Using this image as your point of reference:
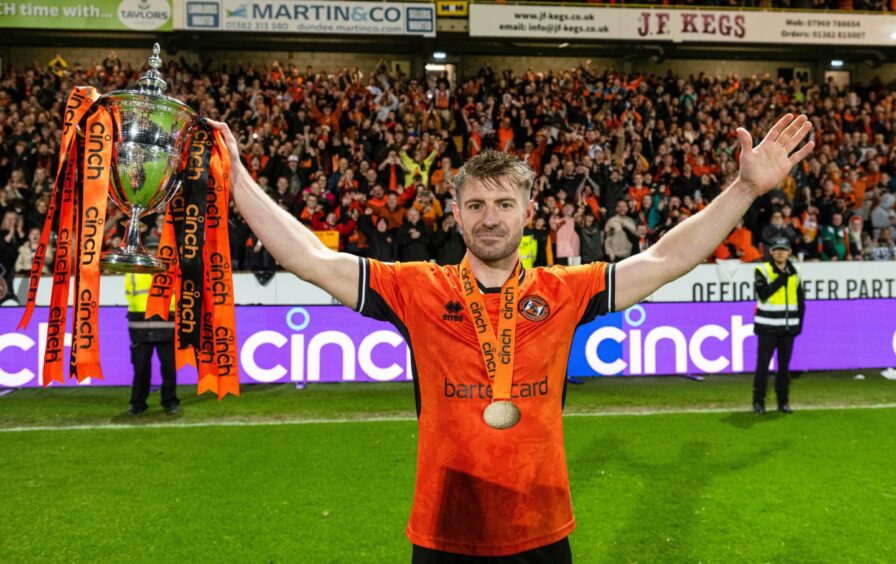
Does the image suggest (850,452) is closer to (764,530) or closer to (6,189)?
(764,530)

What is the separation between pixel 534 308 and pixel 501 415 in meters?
0.40

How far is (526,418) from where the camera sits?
94.1 inches

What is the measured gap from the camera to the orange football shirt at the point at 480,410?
2357 millimetres

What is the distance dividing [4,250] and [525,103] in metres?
12.9

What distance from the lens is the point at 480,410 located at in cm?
239

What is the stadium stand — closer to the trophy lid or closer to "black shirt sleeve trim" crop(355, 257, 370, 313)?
the trophy lid

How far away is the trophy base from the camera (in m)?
2.28

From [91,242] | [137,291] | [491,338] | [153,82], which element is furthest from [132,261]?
[137,291]

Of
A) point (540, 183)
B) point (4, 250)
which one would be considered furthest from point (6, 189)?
point (540, 183)

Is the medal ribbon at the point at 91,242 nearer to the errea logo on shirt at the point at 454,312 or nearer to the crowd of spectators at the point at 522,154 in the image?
the errea logo on shirt at the point at 454,312

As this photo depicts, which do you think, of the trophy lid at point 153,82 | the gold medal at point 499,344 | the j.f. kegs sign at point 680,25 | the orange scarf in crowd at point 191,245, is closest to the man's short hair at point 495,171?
the gold medal at point 499,344

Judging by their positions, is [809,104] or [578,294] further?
[809,104]

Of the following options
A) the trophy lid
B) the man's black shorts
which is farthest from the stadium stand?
the man's black shorts

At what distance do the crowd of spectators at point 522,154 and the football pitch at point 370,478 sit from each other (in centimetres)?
383
